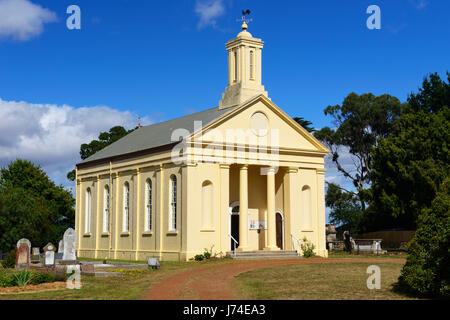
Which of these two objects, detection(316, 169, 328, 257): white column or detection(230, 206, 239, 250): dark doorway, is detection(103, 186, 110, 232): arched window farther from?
detection(316, 169, 328, 257): white column

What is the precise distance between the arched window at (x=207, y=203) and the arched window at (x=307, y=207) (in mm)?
7592

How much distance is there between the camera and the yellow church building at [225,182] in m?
34.7

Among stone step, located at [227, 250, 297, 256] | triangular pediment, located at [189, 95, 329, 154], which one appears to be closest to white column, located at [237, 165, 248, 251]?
stone step, located at [227, 250, 297, 256]

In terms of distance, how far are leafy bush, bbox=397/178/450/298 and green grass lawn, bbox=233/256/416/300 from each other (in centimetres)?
60

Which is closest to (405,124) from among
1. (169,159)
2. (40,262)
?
(169,159)

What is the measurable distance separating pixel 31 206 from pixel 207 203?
2472 cm

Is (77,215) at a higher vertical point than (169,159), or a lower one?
lower

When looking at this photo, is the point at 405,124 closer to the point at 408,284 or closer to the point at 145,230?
the point at 145,230

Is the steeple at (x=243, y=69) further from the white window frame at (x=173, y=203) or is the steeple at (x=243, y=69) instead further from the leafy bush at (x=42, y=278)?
the leafy bush at (x=42, y=278)

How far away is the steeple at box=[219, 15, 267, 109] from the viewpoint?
38.3m

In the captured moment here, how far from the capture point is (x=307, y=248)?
3791 cm

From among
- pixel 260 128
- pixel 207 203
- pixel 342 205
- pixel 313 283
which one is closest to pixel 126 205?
pixel 207 203
